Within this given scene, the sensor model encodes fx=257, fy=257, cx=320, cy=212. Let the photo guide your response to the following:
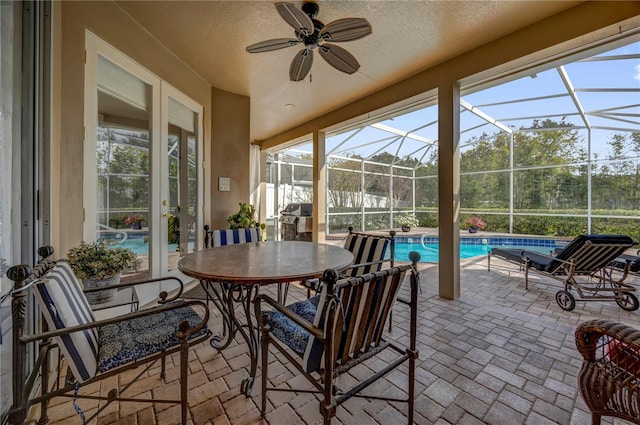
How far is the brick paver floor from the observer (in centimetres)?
148

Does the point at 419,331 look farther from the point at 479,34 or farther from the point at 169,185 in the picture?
the point at 169,185

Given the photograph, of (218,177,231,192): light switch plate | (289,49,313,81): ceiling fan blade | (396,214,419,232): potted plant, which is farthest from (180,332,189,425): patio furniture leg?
(396,214,419,232): potted plant

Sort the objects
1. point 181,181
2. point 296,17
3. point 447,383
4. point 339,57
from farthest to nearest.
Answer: point 181,181
point 339,57
point 296,17
point 447,383

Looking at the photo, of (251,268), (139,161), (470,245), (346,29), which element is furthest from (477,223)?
(139,161)

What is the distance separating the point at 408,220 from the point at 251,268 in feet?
27.1

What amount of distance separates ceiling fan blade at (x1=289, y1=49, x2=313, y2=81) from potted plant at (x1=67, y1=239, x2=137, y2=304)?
89.7 inches

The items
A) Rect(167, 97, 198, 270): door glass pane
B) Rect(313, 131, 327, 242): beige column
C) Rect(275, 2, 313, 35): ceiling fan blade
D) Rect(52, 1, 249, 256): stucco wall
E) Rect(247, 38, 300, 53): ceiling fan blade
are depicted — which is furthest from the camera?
Rect(313, 131, 327, 242): beige column

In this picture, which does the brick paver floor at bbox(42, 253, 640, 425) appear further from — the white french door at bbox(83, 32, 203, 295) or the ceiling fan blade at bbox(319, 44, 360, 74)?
the ceiling fan blade at bbox(319, 44, 360, 74)

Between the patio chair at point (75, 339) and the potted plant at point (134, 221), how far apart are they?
4.27 ft

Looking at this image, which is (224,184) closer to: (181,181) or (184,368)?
(181,181)

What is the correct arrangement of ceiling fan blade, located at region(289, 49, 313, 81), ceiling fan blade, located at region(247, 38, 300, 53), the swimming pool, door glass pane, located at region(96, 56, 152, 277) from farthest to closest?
the swimming pool, door glass pane, located at region(96, 56, 152, 277), ceiling fan blade, located at region(289, 49, 313, 81), ceiling fan blade, located at region(247, 38, 300, 53)

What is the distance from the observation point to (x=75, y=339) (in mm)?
1121

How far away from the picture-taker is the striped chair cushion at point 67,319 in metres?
1.07

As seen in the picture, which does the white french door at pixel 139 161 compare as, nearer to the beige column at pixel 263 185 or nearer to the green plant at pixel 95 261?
the green plant at pixel 95 261
